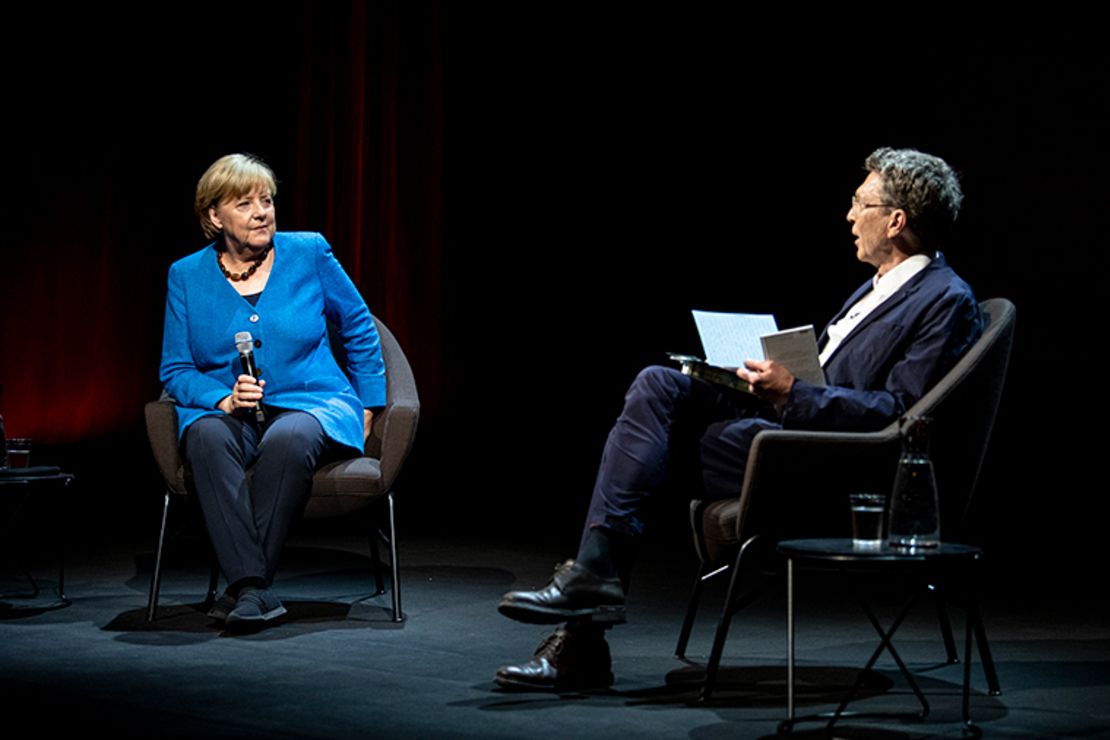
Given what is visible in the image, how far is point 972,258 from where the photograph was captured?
5.53 m

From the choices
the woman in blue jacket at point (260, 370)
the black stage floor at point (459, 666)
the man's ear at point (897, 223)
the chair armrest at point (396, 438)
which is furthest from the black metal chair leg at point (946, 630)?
the woman in blue jacket at point (260, 370)

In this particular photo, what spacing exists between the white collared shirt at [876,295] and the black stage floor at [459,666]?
2.29 feet

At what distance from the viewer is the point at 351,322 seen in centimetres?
395

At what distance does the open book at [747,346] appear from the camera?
2.88m

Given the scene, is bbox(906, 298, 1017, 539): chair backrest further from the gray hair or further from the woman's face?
the woman's face

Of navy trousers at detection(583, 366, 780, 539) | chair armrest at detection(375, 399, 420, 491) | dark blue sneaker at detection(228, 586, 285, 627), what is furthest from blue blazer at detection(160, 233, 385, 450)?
navy trousers at detection(583, 366, 780, 539)

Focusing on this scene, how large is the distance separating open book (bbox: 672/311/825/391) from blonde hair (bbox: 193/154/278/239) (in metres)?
1.42

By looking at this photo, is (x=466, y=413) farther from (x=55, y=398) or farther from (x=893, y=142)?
(x=893, y=142)

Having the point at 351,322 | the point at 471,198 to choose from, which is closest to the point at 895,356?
the point at 351,322

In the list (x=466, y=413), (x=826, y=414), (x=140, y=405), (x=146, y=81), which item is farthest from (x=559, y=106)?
(x=826, y=414)

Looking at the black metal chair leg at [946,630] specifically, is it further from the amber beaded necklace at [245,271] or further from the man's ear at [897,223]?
the amber beaded necklace at [245,271]

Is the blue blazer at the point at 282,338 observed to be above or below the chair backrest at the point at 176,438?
above

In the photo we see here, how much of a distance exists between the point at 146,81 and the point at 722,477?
496 cm

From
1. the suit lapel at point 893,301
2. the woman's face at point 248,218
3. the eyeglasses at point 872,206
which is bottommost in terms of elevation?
the suit lapel at point 893,301
